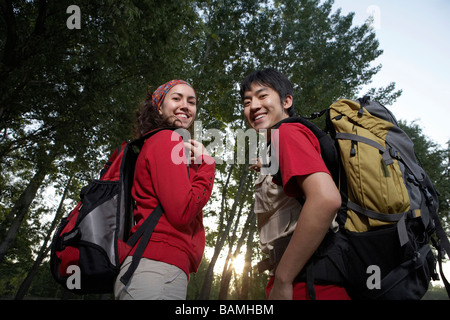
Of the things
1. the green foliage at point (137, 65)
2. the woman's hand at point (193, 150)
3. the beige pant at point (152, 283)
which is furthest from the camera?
the green foliage at point (137, 65)

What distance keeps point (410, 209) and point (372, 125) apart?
1.58 ft

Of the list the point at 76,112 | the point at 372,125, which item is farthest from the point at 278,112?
the point at 76,112

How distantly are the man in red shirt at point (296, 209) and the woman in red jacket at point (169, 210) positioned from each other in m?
0.43

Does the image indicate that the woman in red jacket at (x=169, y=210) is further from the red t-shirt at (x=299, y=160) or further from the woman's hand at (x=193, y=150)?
the red t-shirt at (x=299, y=160)

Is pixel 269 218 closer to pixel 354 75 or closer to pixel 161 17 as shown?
pixel 161 17

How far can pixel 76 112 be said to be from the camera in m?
7.08

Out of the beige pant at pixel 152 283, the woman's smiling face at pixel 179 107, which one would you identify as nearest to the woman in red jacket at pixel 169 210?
the beige pant at pixel 152 283

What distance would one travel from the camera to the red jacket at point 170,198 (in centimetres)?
149

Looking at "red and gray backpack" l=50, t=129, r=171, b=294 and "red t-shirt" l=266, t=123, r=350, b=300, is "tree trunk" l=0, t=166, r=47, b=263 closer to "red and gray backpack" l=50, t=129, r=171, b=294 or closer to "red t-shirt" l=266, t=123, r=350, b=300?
"red and gray backpack" l=50, t=129, r=171, b=294

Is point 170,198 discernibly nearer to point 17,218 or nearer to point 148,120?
point 148,120

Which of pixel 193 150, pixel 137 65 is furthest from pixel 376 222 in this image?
pixel 137 65

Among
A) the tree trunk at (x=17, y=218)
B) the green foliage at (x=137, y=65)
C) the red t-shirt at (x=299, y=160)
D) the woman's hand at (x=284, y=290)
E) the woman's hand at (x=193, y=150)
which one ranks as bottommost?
the woman's hand at (x=284, y=290)

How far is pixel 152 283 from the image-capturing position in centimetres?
135
